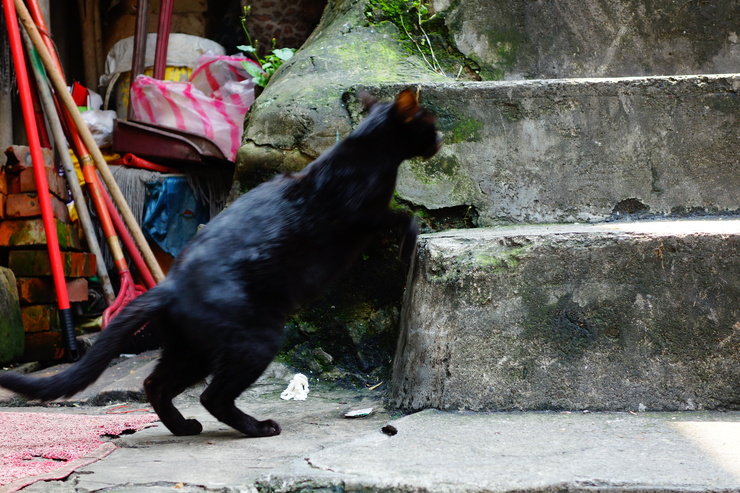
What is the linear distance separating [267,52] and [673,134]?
3894 millimetres

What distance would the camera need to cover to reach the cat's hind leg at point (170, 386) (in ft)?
7.41

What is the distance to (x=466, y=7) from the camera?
3867mm

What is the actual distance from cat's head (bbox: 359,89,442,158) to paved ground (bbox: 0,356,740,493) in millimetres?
885

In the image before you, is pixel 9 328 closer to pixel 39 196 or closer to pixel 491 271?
pixel 39 196

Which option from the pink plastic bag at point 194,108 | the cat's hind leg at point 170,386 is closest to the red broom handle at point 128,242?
the pink plastic bag at point 194,108

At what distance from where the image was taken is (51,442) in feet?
6.89

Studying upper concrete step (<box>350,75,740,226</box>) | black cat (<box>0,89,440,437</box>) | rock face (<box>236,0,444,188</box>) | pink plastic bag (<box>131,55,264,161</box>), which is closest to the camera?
black cat (<box>0,89,440,437</box>)

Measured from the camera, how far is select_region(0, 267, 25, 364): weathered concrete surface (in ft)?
12.9

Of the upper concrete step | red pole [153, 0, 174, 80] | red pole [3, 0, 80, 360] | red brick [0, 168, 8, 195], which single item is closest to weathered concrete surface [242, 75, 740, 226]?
the upper concrete step

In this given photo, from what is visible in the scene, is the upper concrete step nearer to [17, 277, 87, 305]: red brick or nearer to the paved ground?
the paved ground

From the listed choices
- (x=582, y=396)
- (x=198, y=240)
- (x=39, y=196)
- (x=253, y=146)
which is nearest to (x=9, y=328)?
(x=39, y=196)

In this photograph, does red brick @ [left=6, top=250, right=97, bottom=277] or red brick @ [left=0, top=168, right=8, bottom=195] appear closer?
red brick @ [left=6, top=250, right=97, bottom=277]

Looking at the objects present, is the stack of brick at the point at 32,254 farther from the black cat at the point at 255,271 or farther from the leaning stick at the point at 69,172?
the black cat at the point at 255,271

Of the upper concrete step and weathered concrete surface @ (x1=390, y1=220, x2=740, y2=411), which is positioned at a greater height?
the upper concrete step
